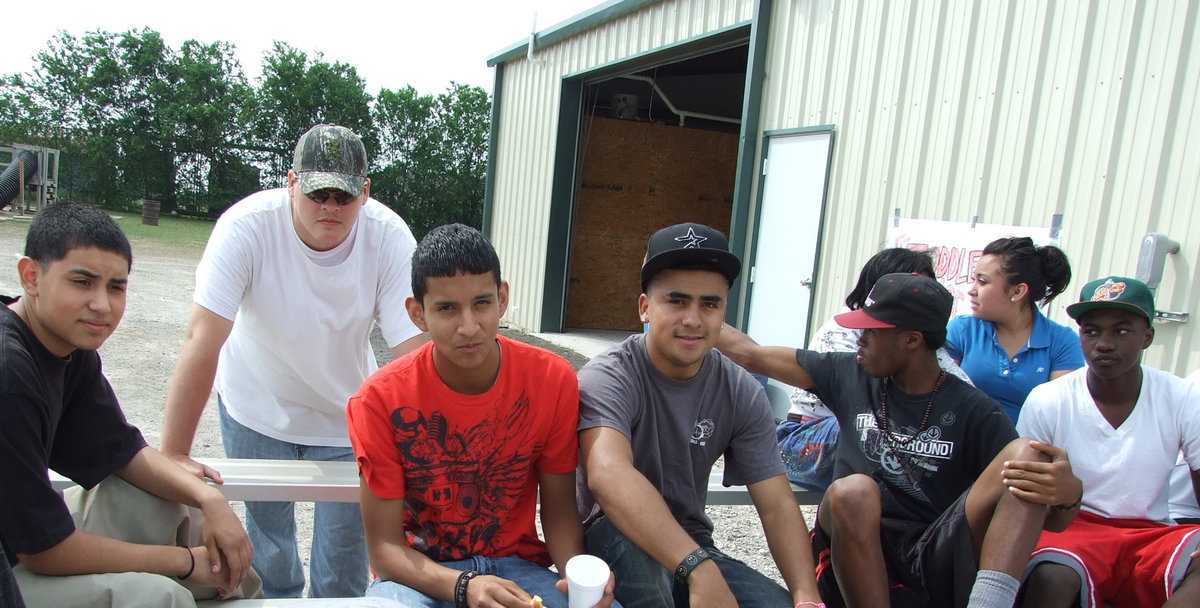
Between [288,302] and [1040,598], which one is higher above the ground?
[288,302]

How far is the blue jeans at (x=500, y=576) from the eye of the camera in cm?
204

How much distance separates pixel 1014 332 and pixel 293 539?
10.3ft

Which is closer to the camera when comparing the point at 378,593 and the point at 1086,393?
the point at 378,593

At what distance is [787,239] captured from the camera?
715 centimetres

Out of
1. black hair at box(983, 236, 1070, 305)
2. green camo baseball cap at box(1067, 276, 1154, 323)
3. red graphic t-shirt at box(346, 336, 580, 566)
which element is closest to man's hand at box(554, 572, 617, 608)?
red graphic t-shirt at box(346, 336, 580, 566)

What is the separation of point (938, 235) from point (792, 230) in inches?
63.6

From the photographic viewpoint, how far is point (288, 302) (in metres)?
2.78

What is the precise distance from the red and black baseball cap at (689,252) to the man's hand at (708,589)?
820 mm

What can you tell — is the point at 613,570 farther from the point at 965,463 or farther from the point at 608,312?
the point at 608,312

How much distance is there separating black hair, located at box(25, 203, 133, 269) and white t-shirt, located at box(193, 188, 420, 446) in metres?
0.66

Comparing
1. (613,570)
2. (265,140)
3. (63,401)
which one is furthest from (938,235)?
(265,140)

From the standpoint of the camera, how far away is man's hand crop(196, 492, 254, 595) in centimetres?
208

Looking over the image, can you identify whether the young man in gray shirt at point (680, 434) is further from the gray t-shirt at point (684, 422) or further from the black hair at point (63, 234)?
the black hair at point (63, 234)

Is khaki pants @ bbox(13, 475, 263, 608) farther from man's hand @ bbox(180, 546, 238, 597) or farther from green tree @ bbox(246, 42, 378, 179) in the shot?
green tree @ bbox(246, 42, 378, 179)
